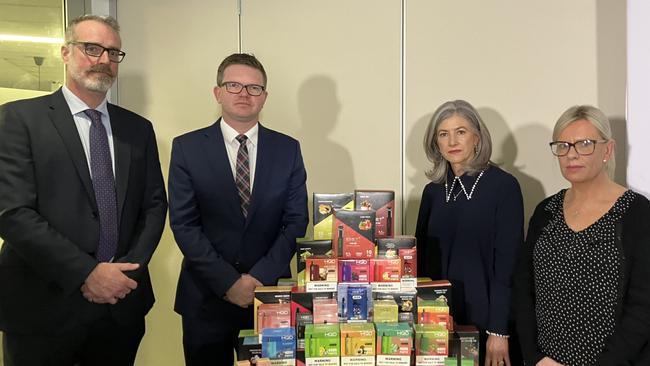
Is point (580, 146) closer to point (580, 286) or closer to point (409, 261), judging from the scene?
point (580, 286)

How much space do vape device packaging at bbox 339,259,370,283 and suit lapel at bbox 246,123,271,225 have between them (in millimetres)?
618

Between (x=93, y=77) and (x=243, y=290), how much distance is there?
1.09 meters

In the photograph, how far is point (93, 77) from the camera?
1982mm

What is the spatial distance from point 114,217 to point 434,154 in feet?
4.73

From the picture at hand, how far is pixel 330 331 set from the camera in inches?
62.8

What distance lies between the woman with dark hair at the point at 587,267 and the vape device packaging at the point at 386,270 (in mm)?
623

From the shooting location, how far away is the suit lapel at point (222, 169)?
214cm

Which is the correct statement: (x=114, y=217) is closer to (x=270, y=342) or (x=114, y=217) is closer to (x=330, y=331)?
(x=270, y=342)

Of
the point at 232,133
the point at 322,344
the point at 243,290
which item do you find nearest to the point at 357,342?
the point at 322,344

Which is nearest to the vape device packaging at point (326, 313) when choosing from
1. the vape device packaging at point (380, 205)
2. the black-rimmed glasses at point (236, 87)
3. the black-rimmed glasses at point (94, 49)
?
the vape device packaging at point (380, 205)

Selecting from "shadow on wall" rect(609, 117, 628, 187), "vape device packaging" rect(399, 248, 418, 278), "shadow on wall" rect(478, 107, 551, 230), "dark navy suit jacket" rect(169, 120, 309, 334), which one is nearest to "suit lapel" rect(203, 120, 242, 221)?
"dark navy suit jacket" rect(169, 120, 309, 334)

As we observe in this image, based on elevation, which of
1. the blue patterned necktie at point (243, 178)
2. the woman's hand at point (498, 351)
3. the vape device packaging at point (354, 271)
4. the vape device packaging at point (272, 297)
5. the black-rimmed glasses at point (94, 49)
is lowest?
the woman's hand at point (498, 351)

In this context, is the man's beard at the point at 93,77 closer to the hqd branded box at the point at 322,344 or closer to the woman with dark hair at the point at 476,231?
the hqd branded box at the point at 322,344

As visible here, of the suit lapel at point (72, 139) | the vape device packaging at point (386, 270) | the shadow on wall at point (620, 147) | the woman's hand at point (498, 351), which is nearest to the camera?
the vape device packaging at point (386, 270)
